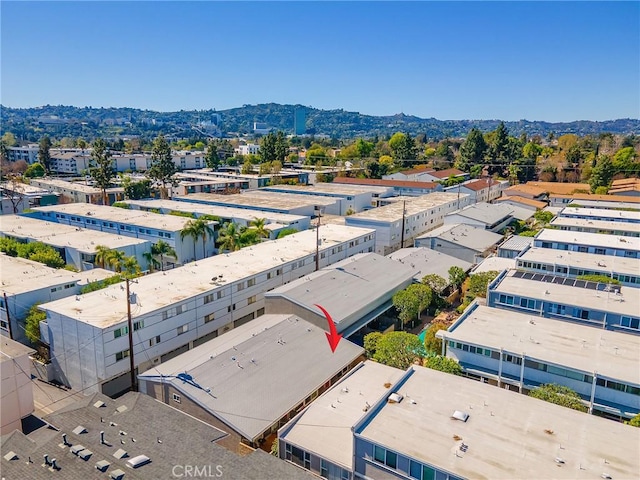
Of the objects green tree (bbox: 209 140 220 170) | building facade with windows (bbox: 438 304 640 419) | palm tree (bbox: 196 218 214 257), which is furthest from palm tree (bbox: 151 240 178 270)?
green tree (bbox: 209 140 220 170)

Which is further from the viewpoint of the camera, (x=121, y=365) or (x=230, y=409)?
(x=121, y=365)

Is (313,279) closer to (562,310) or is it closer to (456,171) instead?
(562,310)

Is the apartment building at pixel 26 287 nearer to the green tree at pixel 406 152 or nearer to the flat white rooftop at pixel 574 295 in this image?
the flat white rooftop at pixel 574 295

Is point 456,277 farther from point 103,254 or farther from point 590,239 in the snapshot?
point 103,254

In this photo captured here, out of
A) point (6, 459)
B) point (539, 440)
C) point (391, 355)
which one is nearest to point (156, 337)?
point (6, 459)

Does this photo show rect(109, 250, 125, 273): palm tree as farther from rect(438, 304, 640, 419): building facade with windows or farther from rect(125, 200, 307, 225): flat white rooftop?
rect(438, 304, 640, 419): building facade with windows

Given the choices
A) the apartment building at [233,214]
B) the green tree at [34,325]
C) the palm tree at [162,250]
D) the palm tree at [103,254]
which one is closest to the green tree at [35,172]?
the apartment building at [233,214]
